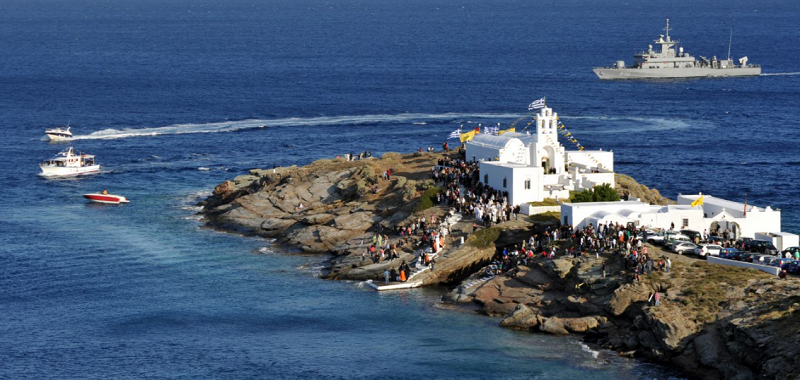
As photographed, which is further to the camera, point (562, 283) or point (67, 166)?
point (67, 166)

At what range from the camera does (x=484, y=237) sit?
85250 millimetres

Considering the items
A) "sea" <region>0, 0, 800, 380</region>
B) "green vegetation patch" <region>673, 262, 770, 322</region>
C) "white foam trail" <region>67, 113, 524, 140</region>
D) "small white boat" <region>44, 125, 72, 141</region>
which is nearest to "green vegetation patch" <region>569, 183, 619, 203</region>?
"sea" <region>0, 0, 800, 380</region>

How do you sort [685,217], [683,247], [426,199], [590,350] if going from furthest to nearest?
[426,199]
[685,217]
[683,247]
[590,350]

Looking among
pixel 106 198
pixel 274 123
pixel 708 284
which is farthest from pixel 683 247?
pixel 274 123

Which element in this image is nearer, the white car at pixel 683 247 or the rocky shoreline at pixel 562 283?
the rocky shoreline at pixel 562 283

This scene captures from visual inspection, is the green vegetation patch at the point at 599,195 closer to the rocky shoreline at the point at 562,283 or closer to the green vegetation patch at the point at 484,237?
the rocky shoreline at the point at 562,283

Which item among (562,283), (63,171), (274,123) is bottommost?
(562,283)

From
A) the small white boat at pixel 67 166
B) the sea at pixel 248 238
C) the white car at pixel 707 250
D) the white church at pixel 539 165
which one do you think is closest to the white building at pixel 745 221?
the white car at pixel 707 250

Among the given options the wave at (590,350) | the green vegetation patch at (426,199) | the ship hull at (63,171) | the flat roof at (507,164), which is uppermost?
the flat roof at (507,164)

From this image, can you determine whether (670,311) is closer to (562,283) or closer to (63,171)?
(562,283)

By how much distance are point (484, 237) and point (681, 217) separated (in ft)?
43.1

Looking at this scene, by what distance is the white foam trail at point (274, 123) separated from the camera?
15749cm

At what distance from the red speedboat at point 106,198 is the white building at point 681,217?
47.5 meters

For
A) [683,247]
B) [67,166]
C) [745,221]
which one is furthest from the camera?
[67,166]
